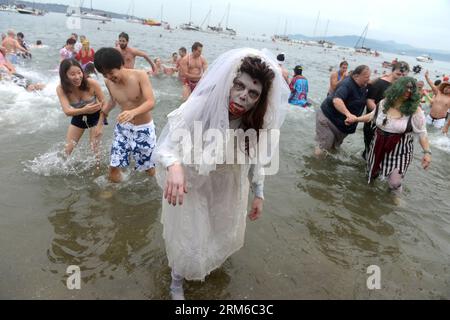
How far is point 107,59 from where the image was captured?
329 centimetres

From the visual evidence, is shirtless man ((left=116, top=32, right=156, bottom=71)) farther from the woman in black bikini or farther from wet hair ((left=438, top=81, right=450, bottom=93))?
wet hair ((left=438, top=81, right=450, bottom=93))

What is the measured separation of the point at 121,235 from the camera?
3363 millimetres

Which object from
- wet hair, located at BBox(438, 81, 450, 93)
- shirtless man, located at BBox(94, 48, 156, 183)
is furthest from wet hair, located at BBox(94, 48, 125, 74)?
wet hair, located at BBox(438, 81, 450, 93)

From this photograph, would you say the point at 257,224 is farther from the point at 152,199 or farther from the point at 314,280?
the point at 152,199

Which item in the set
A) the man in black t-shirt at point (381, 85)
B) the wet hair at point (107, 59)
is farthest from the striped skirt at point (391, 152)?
the wet hair at point (107, 59)

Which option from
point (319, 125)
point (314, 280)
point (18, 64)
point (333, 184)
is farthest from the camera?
point (18, 64)

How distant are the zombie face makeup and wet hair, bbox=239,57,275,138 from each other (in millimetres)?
30

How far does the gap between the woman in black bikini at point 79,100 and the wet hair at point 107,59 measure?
926mm

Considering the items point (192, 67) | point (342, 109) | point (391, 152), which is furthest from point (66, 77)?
point (192, 67)

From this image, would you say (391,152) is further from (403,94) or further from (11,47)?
(11,47)

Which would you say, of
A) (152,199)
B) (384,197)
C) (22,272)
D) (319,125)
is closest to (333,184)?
(384,197)

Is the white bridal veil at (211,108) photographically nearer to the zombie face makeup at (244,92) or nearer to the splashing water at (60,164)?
the zombie face makeup at (244,92)

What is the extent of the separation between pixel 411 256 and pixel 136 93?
3.58m

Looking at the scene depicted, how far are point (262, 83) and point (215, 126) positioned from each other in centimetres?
40
